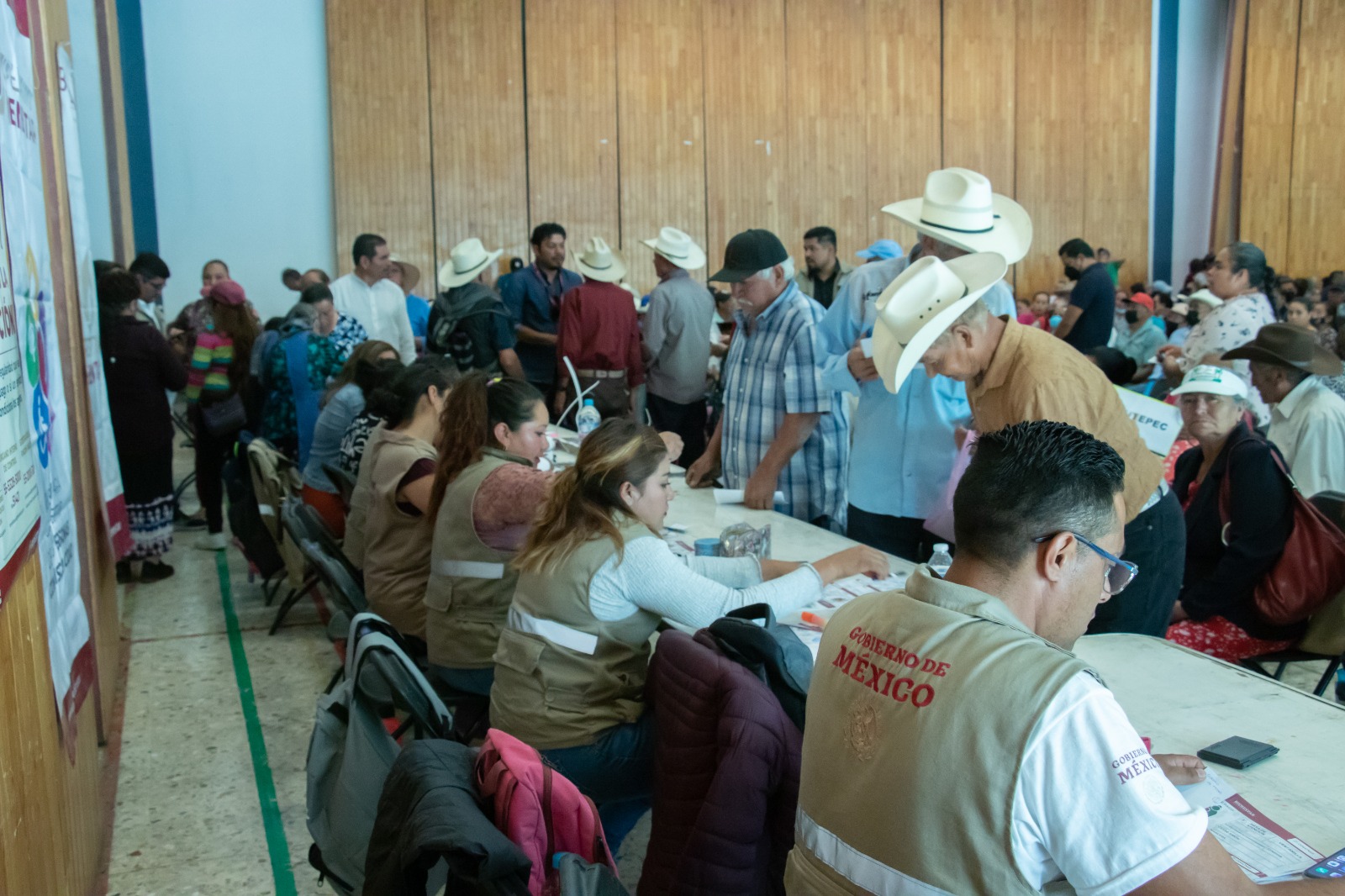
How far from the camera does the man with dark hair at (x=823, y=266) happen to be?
8711mm

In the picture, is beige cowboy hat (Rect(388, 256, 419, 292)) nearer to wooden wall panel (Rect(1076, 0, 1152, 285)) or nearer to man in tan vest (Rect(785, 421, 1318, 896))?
wooden wall panel (Rect(1076, 0, 1152, 285))

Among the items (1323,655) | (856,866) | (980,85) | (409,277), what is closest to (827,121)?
(980,85)

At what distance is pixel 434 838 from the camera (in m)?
1.34

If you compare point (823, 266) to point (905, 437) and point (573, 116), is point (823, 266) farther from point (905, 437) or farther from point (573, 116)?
point (905, 437)

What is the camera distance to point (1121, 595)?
2.65 m

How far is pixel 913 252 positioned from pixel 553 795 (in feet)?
11.4

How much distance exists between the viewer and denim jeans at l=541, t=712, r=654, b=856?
2.40m

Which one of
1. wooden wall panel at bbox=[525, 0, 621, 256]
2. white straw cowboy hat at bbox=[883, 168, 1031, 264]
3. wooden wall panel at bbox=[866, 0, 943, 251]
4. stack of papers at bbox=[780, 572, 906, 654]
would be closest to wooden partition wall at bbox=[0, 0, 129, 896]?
stack of papers at bbox=[780, 572, 906, 654]

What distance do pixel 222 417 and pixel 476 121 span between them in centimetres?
608

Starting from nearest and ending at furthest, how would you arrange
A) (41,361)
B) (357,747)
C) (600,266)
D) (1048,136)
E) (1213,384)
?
(357,747), (41,361), (1213,384), (600,266), (1048,136)

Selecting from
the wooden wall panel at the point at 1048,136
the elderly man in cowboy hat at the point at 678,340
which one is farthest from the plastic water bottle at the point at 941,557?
the wooden wall panel at the point at 1048,136

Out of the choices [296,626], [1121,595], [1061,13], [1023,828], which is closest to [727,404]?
[1121,595]

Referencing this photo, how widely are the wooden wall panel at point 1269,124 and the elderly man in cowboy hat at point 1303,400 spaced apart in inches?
415

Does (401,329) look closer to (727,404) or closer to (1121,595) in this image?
(727,404)
